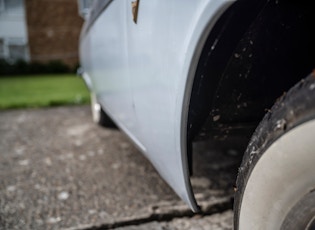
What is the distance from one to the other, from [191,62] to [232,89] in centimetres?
35

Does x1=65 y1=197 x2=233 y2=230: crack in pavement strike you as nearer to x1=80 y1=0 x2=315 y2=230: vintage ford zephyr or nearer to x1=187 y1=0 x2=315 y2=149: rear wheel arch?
x1=80 y1=0 x2=315 y2=230: vintage ford zephyr

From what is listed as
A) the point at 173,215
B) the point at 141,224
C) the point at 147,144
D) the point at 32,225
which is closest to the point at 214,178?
the point at 173,215

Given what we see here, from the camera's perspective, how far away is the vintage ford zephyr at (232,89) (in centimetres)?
85

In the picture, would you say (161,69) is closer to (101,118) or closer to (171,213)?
(171,213)

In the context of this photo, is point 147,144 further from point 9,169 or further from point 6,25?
point 6,25

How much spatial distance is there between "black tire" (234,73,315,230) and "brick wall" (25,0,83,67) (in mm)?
14124

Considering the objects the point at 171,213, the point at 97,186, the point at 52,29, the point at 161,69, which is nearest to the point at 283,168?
the point at 161,69

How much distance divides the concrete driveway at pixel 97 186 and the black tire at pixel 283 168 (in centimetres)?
79

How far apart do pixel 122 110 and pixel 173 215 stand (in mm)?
668

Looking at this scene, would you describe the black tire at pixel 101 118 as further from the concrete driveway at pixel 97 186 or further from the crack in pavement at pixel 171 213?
the crack in pavement at pixel 171 213

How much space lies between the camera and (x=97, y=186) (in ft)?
7.05

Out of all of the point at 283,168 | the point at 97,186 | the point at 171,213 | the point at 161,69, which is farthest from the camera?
the point at 97,186

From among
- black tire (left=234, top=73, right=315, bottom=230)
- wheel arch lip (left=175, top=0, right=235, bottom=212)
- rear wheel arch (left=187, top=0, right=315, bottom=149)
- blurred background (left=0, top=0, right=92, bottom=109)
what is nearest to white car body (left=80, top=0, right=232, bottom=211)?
wheel arch lip (left=175, top=0, right=235, bottom=212)

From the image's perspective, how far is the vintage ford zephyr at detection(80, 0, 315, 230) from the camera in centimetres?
85
